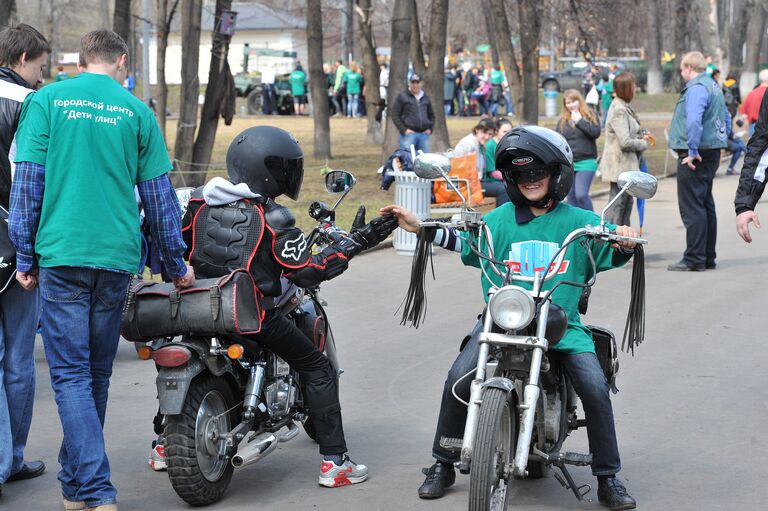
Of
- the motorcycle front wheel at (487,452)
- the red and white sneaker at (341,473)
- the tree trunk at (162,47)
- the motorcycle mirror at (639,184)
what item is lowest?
the red and white sneaker at (341,473)

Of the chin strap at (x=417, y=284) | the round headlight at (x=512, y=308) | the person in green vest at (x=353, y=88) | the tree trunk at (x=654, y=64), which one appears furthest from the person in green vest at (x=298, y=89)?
the round headlight at (x=512, y=308)

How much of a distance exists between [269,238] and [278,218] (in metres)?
0.10

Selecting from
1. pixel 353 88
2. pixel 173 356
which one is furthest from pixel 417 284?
pixel 353 88

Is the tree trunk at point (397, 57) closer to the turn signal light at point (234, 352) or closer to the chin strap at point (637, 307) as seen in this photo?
the chin strap at point (637, 307)

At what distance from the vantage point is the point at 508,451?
4691 millimetres

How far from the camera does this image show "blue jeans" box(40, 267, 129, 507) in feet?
15.8

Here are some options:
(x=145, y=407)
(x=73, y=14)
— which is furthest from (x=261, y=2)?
(x=145, y=407)

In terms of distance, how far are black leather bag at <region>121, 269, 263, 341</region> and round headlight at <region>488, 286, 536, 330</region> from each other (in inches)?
43.3

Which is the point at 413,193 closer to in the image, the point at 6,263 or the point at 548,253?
the point at 548,253

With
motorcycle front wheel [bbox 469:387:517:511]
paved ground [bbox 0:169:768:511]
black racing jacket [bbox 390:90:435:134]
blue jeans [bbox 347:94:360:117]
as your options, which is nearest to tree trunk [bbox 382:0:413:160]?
black racing jacket [bbox 390:90:435:134]

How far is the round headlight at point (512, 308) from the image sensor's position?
4535 millimetres

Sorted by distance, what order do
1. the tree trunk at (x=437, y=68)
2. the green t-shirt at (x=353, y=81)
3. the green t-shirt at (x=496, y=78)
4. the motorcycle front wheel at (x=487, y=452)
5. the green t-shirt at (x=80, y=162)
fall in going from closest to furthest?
1. the motorcycle front wheel at (x=487, y=452)
2. the green t-shirt at (x=80, y=162)
3. the tree trunk at (x=437, y=68)
4. the green t-shirt at (x=353, y=81)
5. the green t-shirt at (x=496, y=78)

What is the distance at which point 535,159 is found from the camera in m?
5.08

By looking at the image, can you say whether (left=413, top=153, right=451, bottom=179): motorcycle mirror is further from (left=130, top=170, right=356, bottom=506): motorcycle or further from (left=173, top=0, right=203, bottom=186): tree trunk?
(left=173, top=0, right=203, bottom=186): tree trunk
